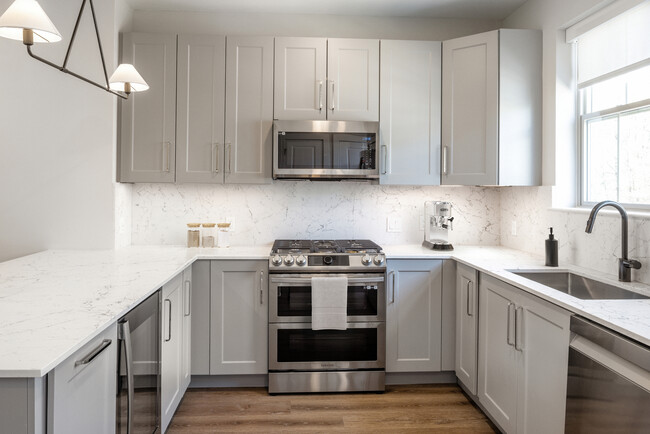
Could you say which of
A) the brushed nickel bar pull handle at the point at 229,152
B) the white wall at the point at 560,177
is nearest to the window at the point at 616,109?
the white wall at the point at 560,177

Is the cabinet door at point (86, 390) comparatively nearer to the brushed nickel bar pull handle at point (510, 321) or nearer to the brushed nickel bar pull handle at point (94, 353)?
the brushed nickel bar pull handle at point (94, 353)

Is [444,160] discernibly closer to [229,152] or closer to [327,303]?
[327,303]

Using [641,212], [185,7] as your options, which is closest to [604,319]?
[641,212]

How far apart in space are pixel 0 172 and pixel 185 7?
68.8 inches

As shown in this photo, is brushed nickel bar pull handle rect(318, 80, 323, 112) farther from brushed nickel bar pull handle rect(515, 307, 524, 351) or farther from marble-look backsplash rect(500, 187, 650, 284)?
brushed nickel bar pull handle rect(515, 307, 524, 351)

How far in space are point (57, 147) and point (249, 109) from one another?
4.31 feet

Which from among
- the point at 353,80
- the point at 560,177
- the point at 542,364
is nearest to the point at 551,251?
the point at 560,177

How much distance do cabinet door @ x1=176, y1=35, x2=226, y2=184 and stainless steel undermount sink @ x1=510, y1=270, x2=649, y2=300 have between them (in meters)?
2.14

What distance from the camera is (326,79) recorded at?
3080mm

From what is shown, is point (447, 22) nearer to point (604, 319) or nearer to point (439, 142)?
point (439, 142)

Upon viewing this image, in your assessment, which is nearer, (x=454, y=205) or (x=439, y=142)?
(x=439, y=142)

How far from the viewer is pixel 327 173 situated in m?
2.99

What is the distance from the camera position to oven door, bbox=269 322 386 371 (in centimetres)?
284

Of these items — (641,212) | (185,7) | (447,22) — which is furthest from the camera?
(447,22)
